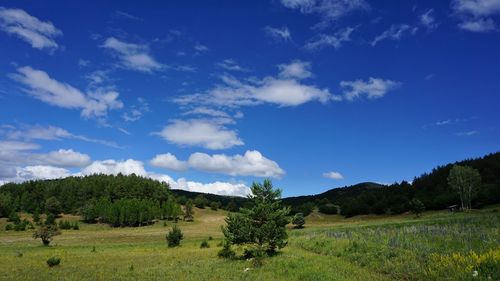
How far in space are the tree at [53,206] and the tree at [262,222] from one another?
4819 inches

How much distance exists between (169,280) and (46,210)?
447ft

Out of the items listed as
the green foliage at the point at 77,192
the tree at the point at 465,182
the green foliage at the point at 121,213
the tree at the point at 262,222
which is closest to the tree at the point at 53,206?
the green foliage at the point at 77,192

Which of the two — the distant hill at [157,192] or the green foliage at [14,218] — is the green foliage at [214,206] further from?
the green foliage at [14,218]

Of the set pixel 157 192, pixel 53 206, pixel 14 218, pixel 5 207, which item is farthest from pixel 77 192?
pixel 14 218

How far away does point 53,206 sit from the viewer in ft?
458

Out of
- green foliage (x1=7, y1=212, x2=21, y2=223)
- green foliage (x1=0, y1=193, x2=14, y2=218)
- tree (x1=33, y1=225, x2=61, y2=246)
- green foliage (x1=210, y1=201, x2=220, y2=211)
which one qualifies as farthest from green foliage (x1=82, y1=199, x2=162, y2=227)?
tree (x1=33, y1=225, x2=61, y2=246)

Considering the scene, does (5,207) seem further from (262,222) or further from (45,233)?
(262,222)

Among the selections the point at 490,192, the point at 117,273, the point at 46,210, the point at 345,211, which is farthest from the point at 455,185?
the point at 46,210

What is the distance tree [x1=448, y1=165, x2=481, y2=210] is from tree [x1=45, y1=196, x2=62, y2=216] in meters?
127

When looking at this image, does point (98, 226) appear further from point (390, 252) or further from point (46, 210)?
point (390, 252)

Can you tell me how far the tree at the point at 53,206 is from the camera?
139 metres

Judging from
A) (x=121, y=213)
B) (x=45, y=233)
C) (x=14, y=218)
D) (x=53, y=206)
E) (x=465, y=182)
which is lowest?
(x=45, y=233)

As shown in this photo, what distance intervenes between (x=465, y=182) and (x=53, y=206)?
430ft

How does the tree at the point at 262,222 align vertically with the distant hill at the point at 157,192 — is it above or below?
below
